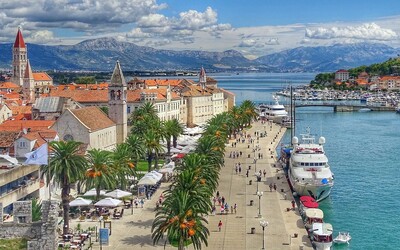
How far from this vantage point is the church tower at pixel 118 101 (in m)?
90.3

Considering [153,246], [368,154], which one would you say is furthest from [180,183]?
[368,154]

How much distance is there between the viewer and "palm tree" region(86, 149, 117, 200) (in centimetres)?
5703

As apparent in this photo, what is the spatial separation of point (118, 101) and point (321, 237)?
156ft

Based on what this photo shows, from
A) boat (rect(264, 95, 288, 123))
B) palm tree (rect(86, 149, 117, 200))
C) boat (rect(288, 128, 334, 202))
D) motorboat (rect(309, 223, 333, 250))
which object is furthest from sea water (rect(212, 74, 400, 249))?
palm tree (rect(86, 149, 117, 200))

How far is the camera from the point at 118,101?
90.6 metres

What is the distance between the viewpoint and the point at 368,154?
10706 cm

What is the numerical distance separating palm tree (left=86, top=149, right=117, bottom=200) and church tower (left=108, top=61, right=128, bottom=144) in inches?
1245

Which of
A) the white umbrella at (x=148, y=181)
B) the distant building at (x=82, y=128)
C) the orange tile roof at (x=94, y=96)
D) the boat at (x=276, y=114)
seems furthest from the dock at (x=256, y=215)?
the boat at (x=276, y=114)

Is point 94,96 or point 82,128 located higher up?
point 94,96

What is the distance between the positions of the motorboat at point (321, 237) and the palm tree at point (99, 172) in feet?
63.4

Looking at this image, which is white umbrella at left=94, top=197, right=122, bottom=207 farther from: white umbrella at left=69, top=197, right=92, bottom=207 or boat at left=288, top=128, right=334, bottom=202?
boat at left=288, top=128, right=334, bottom=202

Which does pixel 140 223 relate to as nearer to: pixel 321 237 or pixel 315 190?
pixel 321 237

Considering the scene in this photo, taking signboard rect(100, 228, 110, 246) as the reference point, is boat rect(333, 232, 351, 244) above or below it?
below

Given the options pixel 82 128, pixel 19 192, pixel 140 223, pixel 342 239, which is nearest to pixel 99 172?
pixel 140 223
